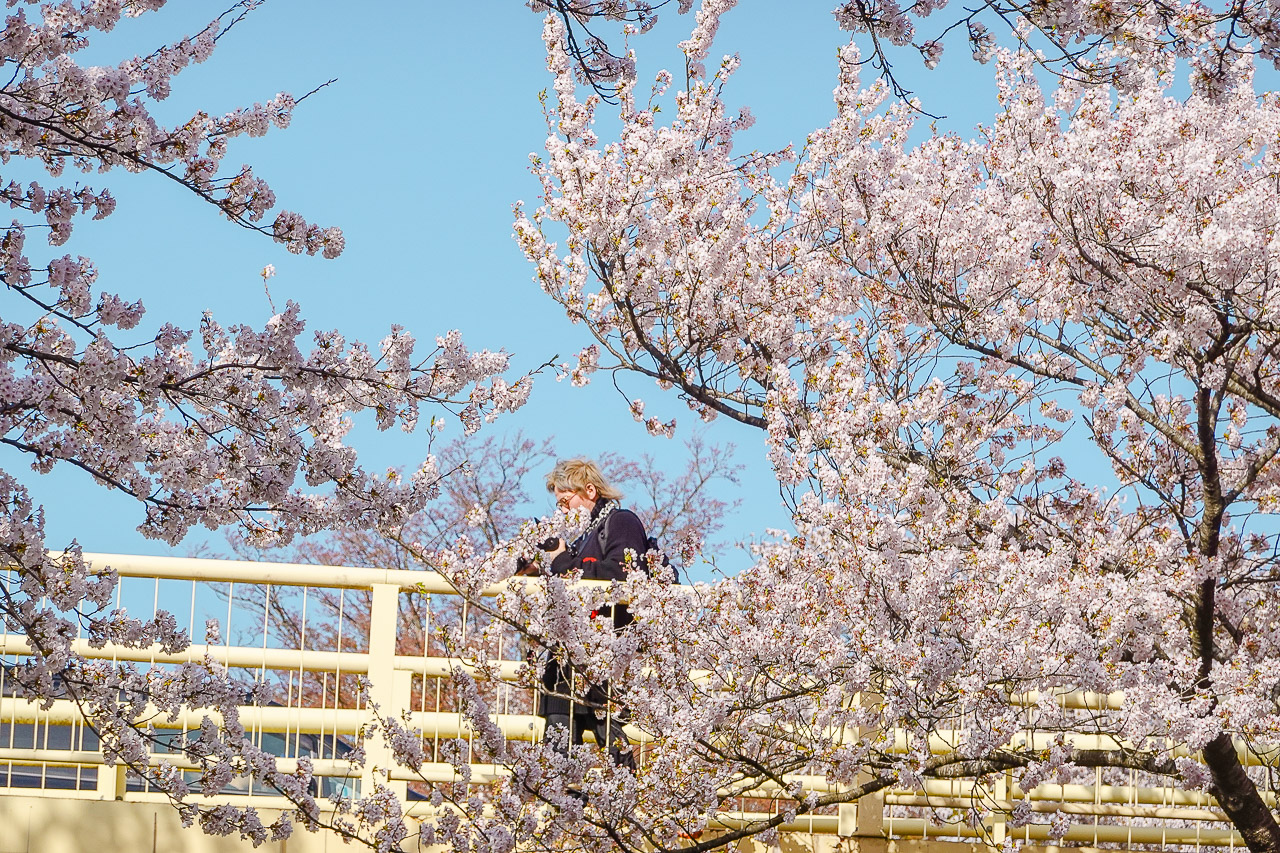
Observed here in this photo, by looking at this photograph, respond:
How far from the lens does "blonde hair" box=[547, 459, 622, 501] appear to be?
6641 mm

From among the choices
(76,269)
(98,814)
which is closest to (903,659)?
(76,269)

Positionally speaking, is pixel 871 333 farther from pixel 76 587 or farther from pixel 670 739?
pixel 76 587

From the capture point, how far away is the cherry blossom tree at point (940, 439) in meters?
5.49

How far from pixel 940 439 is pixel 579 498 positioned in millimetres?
1979

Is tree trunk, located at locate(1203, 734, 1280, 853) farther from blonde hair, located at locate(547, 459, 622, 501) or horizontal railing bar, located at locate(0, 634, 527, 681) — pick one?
horizontal railing bar, located at locate(0, 634, 527, 681)

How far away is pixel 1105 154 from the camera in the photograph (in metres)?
6.60

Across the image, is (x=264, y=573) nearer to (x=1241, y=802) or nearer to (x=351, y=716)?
→ (x=351, y=716)

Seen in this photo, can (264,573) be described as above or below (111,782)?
above

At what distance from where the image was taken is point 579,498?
6.67 meters

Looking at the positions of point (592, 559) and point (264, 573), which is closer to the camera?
point (264, 573)

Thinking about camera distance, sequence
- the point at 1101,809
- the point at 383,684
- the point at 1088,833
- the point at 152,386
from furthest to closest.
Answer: the point at 1101,809 → the point at 1088,833 → the point at 383,684 → the point at 152,386

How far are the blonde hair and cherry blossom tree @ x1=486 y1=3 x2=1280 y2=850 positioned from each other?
2.65 feet

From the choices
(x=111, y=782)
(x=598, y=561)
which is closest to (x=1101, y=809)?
(x=598, y=561)

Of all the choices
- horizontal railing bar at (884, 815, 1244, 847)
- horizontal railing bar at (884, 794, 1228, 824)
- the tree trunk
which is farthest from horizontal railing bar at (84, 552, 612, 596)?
the tree trunk
